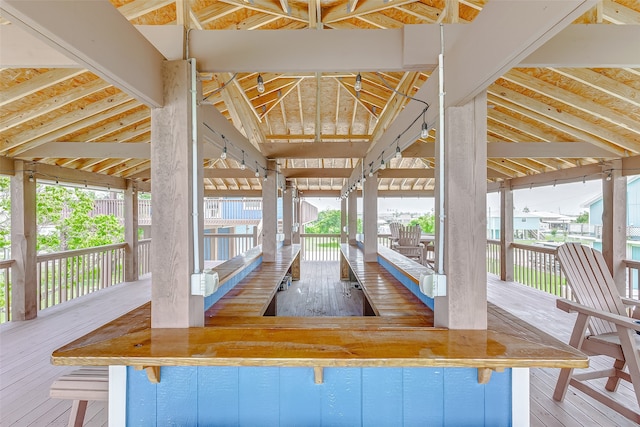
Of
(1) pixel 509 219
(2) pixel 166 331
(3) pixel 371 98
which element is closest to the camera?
(2) pixel 166 331

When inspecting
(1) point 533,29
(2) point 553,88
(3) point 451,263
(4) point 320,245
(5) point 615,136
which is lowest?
(4) point 320,245

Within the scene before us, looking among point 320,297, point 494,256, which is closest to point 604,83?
point 320,297

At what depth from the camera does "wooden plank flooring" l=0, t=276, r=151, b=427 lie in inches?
99.6

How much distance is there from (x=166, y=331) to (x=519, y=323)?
245 centimetres

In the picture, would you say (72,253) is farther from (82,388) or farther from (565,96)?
(565,96)

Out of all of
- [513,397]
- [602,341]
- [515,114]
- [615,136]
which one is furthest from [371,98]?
[513,397]

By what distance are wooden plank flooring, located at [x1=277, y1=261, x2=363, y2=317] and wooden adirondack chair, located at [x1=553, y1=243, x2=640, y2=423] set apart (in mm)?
3000

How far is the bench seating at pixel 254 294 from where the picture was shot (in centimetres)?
273

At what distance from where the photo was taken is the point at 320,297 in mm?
6234

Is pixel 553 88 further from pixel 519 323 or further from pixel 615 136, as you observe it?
pixel 519 323

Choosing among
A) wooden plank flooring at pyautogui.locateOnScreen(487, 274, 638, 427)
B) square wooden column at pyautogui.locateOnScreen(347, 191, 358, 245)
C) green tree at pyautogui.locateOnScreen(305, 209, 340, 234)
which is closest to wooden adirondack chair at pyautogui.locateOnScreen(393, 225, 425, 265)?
square wooden column at pyautogui.locateOnScreen(347, 191, 358, 245)

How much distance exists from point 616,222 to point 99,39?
22.5 feet

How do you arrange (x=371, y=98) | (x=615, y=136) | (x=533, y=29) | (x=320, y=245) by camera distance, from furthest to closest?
(x=320, y=245) < (x=371, y=98) < (x=615, y=136) < (x=533, y=29)

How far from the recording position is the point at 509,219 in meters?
7.44
